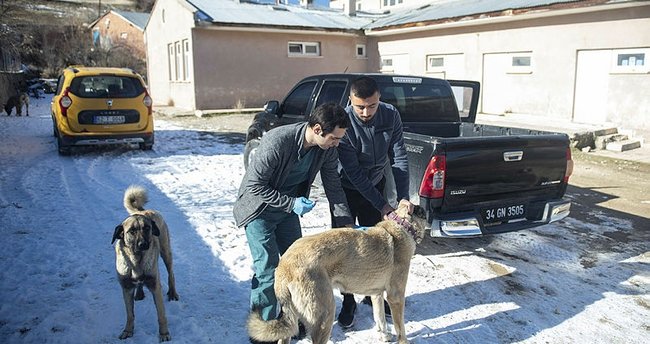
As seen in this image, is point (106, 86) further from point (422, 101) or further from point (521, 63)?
point (521, 63)

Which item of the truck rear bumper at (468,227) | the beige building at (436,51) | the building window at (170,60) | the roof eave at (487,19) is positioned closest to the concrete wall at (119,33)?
the beige building at (436,51)

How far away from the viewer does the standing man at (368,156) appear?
3443 millimetres

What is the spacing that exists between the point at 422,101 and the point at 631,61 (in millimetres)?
9152

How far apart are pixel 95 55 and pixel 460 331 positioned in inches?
1570

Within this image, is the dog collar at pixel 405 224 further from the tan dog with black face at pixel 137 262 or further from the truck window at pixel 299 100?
the truck window at pixel 299 100

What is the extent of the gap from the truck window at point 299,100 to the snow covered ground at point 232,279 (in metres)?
1.40

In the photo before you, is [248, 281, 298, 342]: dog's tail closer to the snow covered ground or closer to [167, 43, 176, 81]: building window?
the snow covered ground

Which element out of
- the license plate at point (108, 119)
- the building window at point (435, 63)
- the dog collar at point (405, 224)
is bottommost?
the dog collar at point (405, 224)

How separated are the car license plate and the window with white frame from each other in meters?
9.78

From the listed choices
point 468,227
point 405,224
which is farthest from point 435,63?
point 405,224

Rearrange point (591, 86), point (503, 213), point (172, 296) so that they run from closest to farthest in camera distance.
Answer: point (172, 296) → point (503, 213) → point (591, 86)

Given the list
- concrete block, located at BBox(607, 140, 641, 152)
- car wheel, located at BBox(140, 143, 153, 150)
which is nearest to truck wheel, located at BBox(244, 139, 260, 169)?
car wheel, located at BBox(140, 143, 153, 150)

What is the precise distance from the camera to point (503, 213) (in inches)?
174

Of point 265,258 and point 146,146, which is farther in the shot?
point 146,146
